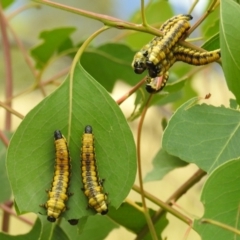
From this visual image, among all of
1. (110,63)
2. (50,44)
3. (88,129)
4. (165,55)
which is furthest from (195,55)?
(50,44)

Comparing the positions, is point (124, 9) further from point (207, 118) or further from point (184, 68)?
point (207, 118)

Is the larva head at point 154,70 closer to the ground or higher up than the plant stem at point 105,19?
closer to the ground

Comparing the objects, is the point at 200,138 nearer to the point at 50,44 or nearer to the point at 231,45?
the point at 231,45

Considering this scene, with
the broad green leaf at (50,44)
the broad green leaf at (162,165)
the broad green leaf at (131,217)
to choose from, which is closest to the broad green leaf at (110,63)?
the broad green leaf at (50,44)

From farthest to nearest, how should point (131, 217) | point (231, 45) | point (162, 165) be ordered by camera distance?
point (162, 165), point (131, 217), point (231, 45)

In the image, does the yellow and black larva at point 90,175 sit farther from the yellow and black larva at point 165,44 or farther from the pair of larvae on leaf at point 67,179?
the yellow and black larva at point 165,44

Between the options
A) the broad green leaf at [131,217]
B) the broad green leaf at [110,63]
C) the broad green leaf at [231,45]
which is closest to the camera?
the broad green leaf at [231,45]
